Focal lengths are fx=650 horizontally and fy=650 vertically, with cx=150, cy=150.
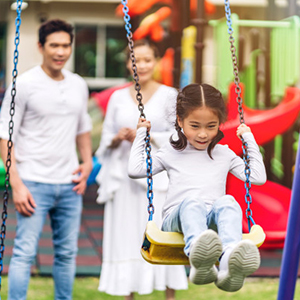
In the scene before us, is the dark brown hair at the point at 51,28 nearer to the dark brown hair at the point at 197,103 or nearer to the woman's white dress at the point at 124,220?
the woman's white dress at the point at 124,220

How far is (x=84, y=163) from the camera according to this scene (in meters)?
3.65

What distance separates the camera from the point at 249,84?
7027mm

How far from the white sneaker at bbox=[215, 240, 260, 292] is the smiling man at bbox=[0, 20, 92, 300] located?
1418 mm

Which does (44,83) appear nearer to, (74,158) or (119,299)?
(74,158)

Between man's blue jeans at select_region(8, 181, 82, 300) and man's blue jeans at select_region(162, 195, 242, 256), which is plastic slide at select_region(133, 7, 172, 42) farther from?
man's blue jeans at select_region(162, 195, 242, 256)

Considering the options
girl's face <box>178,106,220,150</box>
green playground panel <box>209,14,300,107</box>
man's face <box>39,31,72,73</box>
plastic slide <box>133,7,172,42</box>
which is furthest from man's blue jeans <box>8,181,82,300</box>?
plastic slide <box>133,7,172,42</box>

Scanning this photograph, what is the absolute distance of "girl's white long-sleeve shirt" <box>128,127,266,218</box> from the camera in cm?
245

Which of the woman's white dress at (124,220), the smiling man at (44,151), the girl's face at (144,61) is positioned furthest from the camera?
the woman's white dress at (124,220)

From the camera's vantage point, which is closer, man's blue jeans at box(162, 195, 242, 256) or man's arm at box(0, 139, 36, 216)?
man's blue jeans at box(162, 195, 242, 256)

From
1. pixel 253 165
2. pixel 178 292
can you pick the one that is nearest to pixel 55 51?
pixel 253 165

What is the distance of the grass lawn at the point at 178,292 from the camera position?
4.26m

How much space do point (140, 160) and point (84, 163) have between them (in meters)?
1.20

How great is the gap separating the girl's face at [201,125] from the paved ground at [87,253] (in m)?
2.60

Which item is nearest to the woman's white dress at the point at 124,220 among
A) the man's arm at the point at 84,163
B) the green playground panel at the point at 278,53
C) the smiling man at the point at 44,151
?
the man's arm at the point at 84,163
